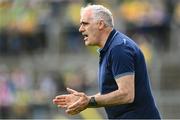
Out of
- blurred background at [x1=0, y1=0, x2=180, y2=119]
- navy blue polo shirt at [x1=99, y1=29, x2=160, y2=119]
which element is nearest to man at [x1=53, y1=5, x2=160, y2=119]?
navy blue polo shirt at [x1=99, y1=29, x2=160, y2=119]

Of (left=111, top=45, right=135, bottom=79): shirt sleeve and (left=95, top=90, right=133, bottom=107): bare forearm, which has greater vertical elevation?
(left=111, top=45, right=135, bottom=79): shirt sleeve

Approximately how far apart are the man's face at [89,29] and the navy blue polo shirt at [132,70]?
4.7 inches

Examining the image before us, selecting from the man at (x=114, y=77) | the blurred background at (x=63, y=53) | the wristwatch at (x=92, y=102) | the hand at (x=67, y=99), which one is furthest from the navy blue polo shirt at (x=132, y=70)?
the blurred background at (x=63, y=53)

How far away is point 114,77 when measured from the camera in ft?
25.2

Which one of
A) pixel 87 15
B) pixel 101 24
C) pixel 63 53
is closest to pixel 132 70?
pixel 101 24

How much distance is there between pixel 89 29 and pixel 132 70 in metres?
0.60

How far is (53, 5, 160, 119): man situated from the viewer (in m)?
7.58

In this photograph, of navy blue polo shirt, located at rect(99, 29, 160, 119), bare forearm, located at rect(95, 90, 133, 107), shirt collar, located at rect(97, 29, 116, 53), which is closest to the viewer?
bare forearm, located at rect(95, 90, 133, 107)

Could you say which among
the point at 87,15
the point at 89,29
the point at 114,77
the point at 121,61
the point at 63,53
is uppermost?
the point at 87,15

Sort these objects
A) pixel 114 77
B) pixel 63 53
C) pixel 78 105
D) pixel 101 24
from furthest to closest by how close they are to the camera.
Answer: pixel 63 53 < pixel 101 24 < pixel 114 77 < pixel 78 105

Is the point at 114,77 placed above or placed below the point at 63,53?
above

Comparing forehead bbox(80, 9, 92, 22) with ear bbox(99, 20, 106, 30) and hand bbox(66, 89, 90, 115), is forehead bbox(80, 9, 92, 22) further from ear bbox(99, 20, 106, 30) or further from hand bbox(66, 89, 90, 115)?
hand bbox(66, 89, 90, 115)

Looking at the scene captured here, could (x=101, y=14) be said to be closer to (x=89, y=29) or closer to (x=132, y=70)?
(x=89, y=29)

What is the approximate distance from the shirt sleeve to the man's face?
27 cm
